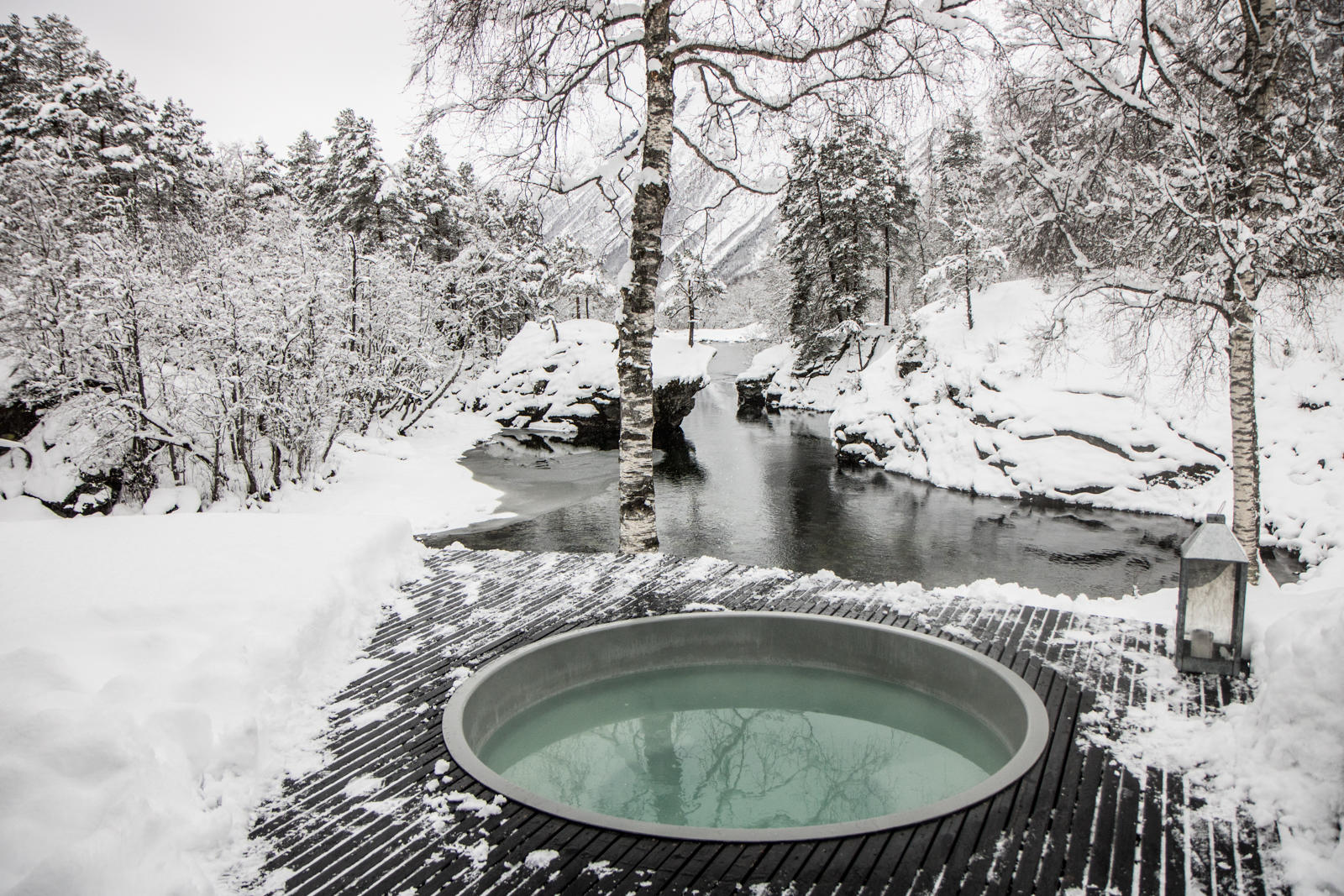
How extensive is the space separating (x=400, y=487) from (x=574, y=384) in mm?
10606

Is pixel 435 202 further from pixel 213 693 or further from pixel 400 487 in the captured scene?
pixel 213 693

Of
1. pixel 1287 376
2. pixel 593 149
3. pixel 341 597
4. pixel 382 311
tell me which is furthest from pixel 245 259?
pixel 1287 376

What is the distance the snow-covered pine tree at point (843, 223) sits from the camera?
28.6 m

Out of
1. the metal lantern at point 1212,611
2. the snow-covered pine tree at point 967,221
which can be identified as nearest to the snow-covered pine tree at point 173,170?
the snow-covered pine tree at point 967,221

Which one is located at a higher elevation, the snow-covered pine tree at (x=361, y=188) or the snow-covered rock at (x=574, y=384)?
the snow-covered pine tree at (x=361, y=188)

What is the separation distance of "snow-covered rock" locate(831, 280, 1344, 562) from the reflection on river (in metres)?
5.90

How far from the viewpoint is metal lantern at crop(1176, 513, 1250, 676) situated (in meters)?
4.44

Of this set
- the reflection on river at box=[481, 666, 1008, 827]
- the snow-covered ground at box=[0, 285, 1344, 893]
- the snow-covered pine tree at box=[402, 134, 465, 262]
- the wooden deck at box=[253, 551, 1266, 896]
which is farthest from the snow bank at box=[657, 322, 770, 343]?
the wooden deck at box=[253, 551, 1266, 896]

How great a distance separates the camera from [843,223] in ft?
95.5

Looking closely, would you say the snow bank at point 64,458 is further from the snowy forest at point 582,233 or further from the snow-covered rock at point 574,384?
the snow-covered rock at point 574,384

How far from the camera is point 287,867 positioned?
9.70 feet

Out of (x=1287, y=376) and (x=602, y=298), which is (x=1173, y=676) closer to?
(x=1287, y=376)

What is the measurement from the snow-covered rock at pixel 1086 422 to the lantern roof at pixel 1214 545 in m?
4.66

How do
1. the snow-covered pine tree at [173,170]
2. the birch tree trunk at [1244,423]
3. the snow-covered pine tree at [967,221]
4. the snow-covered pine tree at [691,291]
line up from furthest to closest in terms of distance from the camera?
the snow-covered pine tree at [691,291] → the snow-covered pine tree at [967,221] → the snow-covered pine tree at [173,170] → the birch tree trunk at [1244,423]
